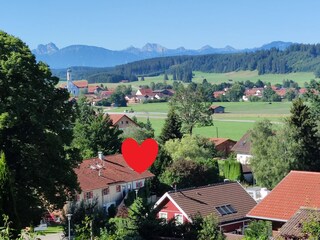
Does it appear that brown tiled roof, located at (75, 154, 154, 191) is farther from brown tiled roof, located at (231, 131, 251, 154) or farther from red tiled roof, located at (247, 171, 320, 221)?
brown tiled roof, located at (231, 131, 251, 154)

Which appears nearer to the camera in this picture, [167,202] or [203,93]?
[167,202]

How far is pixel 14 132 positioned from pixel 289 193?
12.7 metres

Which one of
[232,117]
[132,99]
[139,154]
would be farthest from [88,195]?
[132,99]

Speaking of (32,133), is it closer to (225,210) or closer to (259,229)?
(259,229)

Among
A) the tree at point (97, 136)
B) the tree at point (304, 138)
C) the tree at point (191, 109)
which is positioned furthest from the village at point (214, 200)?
the tree at point (191, 109)

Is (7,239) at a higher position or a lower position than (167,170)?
higher

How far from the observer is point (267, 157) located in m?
45.4

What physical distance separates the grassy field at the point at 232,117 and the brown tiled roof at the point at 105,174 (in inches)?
1381

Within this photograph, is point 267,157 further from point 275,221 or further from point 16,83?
point 16,83

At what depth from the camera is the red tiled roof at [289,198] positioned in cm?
2748

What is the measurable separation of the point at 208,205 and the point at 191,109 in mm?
49674

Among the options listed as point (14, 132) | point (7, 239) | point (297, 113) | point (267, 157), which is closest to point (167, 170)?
point (267, 157)

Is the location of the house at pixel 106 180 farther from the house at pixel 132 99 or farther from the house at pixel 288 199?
the house at pixel 132 99

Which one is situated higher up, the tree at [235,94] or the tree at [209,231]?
the tree at [209,231]
